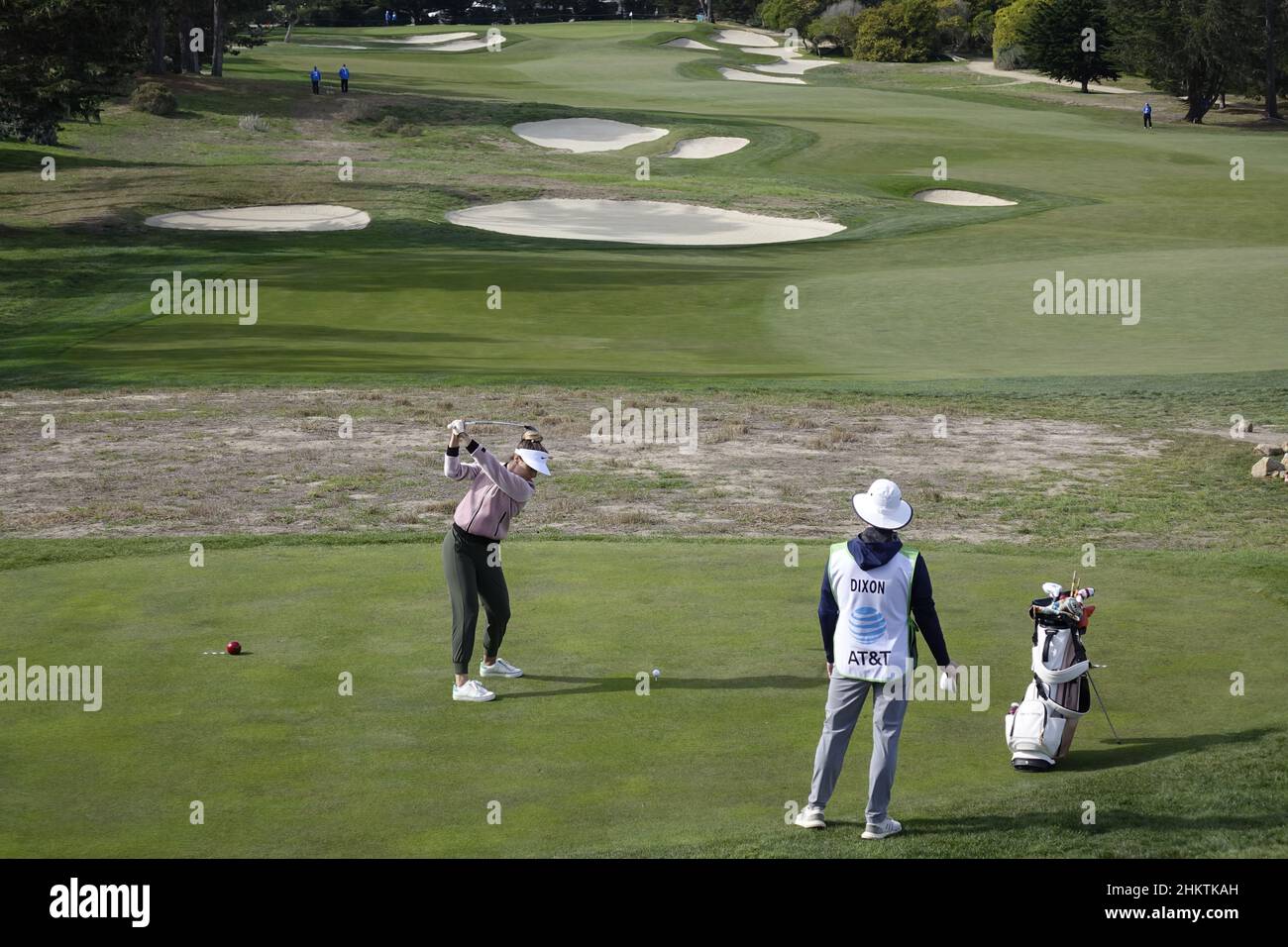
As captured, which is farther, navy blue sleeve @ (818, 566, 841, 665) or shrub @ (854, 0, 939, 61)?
shrub @ (854, 0, 939, 61)

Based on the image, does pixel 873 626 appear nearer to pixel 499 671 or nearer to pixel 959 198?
pixel 499 671

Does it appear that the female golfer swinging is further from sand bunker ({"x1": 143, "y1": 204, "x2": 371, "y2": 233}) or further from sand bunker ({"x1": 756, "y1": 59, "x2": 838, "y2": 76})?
sand bunker ({"x1": 756, "y1": 59, "x2": 838, "y2": 76})

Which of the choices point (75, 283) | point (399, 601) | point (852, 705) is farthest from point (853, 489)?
point (75, 283)

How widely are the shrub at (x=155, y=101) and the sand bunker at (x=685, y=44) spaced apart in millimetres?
56897

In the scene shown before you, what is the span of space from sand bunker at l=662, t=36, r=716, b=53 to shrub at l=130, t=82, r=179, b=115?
56897 mm

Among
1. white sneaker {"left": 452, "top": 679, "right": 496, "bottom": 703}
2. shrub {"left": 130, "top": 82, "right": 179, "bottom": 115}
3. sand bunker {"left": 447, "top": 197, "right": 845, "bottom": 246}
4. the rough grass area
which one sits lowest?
the rough grass area

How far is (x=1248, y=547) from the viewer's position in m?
17.6

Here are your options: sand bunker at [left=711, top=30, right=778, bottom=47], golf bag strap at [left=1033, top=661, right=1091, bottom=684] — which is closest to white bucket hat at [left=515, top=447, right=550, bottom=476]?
golf bag strap at [left=1033, top=661, right=1091, bottom=684]

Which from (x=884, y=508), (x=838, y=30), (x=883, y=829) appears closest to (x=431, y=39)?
(x=838, y=30)

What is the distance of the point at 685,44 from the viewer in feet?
380

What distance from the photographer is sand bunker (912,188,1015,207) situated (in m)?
56.4

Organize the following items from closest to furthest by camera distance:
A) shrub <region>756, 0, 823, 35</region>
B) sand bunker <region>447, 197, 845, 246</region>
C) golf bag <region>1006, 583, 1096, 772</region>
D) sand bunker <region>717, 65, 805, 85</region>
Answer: golf bag <region>1006, 583, 1096, 772</region>
sand bunker <region>447, 197, 845, 246</region>
sand bunker <region>717, 65, 805, 85</region>
shrub <region>756, 0, 823, 35</region>
